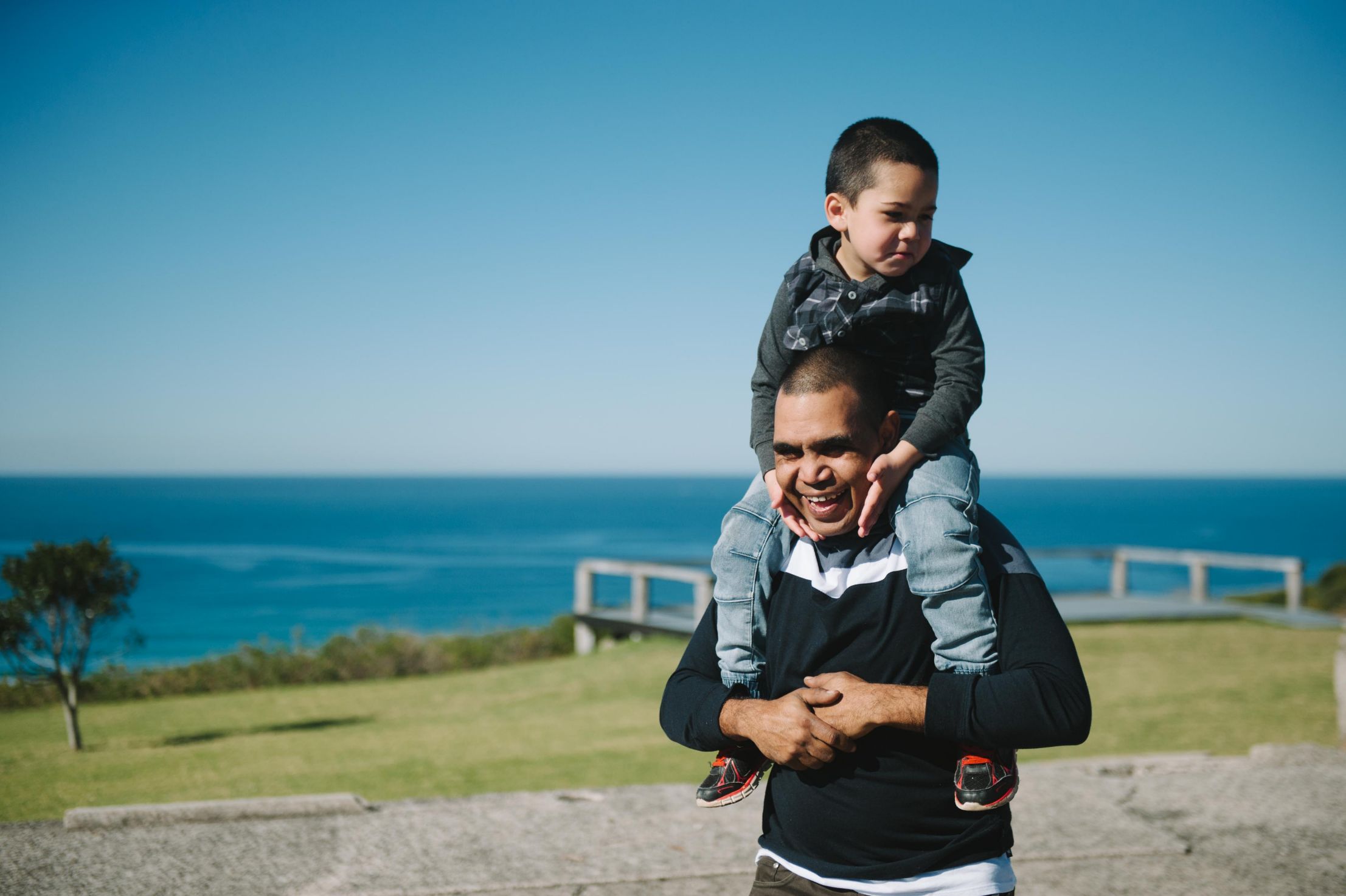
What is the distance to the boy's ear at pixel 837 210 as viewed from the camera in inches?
92.7

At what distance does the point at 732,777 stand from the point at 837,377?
899 millimetres

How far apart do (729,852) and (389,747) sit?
16.4ft

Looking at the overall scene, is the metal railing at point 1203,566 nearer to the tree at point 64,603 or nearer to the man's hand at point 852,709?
the tree at point 64,603

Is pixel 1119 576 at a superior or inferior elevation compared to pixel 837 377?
inferior

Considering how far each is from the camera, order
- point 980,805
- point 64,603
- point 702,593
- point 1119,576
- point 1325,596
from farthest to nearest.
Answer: point 1325,596 → point 1119,576 → point 702,593 → point 64,603 → point 980,805

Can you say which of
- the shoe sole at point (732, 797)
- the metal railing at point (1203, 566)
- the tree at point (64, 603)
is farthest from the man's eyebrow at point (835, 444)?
the metal railing at point (1203, 566)

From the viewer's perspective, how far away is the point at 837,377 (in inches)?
81.7

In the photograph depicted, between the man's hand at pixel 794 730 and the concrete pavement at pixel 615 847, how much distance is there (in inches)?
69.5

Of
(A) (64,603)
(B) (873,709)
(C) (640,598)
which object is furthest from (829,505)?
(C) (640,598)

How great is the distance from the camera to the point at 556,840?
3.99 m

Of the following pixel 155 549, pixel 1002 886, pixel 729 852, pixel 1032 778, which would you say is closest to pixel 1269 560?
pixel 1032 778

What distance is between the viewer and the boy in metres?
2.00

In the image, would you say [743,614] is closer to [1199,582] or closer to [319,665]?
[319,665]

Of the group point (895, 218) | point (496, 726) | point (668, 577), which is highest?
point (895, 218)
